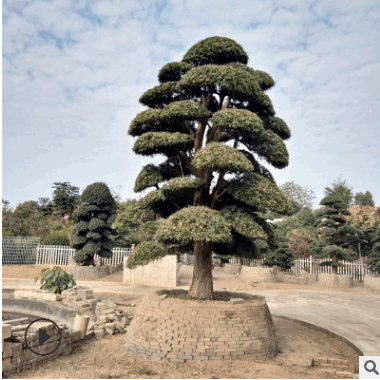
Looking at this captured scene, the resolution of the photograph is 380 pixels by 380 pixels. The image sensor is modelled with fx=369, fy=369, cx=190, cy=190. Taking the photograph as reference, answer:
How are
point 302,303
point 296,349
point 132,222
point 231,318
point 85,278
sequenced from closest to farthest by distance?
point 231,318
point 296,349
point 132,222
point 302,303
point 85,278

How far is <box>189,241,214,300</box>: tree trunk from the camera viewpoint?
330 inches

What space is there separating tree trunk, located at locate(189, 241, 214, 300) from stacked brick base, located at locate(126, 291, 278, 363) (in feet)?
3.39

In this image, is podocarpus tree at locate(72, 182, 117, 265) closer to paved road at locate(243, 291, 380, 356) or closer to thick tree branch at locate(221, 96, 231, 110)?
paved road at locate(243, 291, 380, 356)

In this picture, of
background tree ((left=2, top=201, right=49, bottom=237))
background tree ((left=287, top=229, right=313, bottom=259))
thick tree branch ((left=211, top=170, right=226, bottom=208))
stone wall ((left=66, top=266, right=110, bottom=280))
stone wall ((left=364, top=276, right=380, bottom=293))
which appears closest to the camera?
thick tree branch ((left=211, top=170, right=226, bottom=208))

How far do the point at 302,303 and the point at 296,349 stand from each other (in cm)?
722

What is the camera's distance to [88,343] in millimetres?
8047

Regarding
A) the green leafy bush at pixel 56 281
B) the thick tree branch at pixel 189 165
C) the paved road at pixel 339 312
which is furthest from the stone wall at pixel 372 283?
the green leafy bush at pixel 56 281

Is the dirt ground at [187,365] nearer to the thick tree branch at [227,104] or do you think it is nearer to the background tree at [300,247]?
the thick tree branch at [227,104]

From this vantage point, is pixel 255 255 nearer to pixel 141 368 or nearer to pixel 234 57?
pixel 141 368

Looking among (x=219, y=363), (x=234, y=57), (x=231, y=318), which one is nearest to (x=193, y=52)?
(x=234, y=57)

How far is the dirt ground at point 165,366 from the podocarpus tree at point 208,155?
186 centimetres

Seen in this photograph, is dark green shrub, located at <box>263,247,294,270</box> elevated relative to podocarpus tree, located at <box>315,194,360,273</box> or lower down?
lower down

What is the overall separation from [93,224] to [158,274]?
475 cm

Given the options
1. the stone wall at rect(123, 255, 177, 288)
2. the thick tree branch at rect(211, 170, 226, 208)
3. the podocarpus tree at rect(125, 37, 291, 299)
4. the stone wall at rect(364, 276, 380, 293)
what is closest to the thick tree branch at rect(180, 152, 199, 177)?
the podocarpus tree at rect(125, 37, 291, 299)
